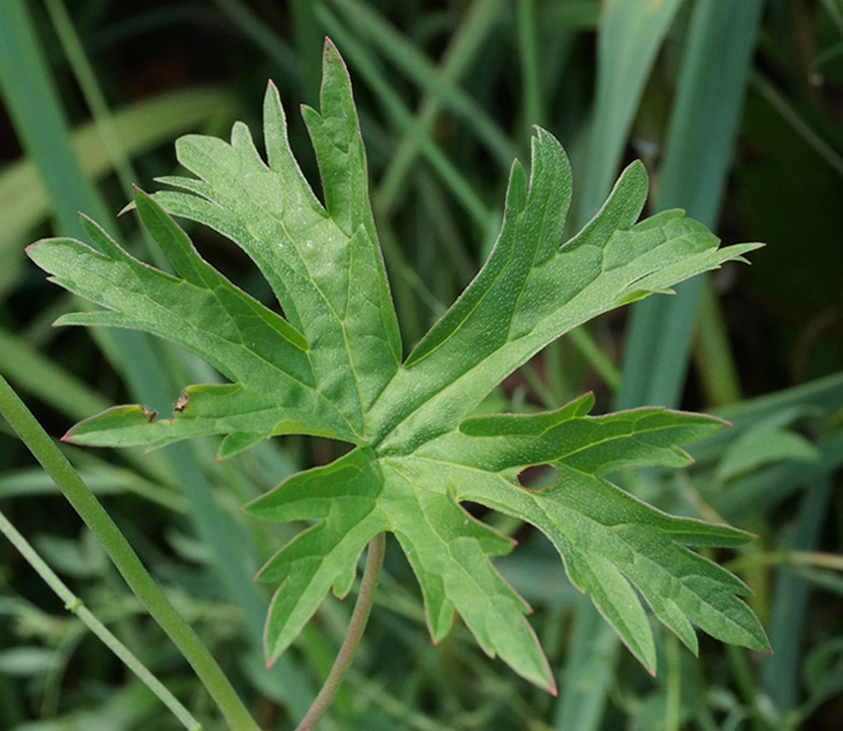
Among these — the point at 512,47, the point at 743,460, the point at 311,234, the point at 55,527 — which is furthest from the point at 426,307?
the point at 311,234

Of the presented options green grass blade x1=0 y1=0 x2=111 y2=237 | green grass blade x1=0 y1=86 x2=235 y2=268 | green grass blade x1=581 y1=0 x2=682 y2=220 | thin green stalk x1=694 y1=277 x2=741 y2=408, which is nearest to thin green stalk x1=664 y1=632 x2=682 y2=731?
thin green stalk x1=694 y1=277 x2=741 y2=408

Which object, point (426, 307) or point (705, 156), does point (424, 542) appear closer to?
point (705, 156)

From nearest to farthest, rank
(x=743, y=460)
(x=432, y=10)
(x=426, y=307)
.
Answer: (x=743, y=460) → (x=426, y=307) → (x=432, y=10)

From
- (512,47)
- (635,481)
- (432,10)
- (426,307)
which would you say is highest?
(432,10)

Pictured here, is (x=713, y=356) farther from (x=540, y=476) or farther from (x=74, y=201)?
(x=74, y=201)

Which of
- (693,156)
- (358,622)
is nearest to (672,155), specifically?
(693,156)

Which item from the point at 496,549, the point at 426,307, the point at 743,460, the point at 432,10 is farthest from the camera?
the point at 432,10

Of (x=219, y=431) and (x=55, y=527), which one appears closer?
(x=219, y=431)
